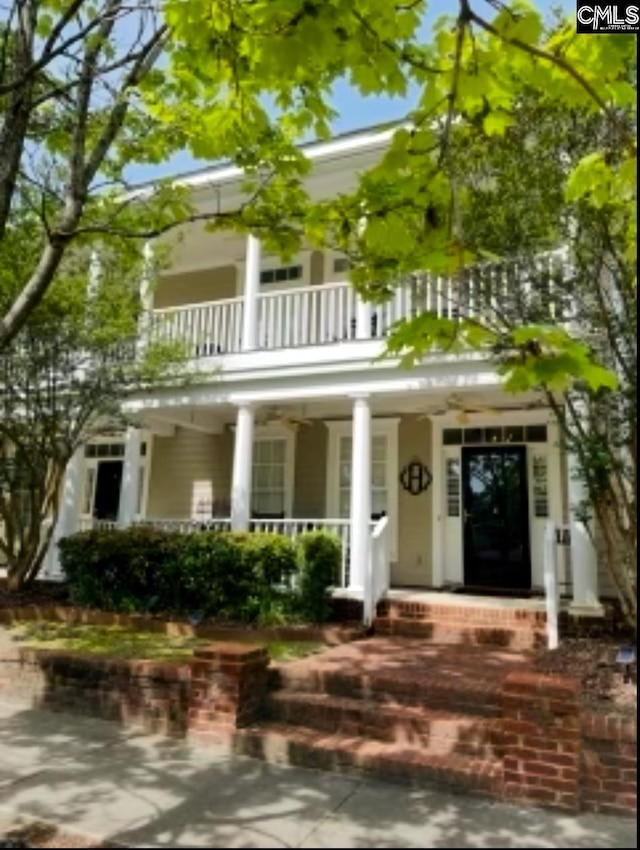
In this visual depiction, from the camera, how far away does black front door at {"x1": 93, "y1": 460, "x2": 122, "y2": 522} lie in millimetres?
14078

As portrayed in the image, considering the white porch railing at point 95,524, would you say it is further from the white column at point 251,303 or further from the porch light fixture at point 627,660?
the porch light fixture at point 627,660

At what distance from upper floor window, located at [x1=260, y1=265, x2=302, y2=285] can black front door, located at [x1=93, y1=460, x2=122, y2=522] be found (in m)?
5.01

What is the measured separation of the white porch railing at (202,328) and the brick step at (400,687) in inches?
228

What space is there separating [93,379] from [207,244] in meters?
4.04

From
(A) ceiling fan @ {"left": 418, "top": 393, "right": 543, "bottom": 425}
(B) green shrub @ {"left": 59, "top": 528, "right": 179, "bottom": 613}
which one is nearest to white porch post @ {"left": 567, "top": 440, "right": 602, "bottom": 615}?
(A) ceiling fan @ {"left": 418, "top": 393, "right": 543, "bottom": 425}

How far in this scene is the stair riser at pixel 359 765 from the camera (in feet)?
14.2

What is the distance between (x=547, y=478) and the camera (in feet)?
33.9

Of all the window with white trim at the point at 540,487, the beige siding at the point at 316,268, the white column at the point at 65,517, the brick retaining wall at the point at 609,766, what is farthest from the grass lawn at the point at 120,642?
the beige siding at the point at 316,268

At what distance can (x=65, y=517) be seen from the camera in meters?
11.3

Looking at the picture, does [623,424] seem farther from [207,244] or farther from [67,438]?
[207,244]

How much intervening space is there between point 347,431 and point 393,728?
23.3 feet

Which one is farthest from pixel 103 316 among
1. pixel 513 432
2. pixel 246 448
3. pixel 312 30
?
pixel 312 30

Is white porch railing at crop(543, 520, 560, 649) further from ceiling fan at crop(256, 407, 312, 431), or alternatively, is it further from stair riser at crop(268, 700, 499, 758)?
ceiling fan at crop(256, 407, 312, 431)

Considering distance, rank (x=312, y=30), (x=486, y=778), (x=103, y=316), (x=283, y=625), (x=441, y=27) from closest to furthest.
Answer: (x=312, y=30)
(x=441, y=27)
(x=486, y=778)
(x=283, y=625)
(x=103, y=316)
